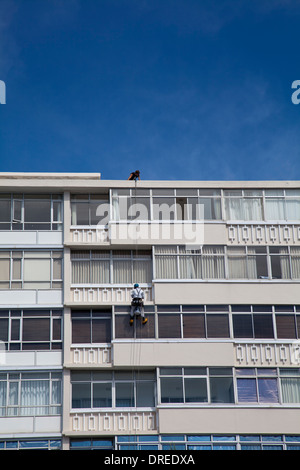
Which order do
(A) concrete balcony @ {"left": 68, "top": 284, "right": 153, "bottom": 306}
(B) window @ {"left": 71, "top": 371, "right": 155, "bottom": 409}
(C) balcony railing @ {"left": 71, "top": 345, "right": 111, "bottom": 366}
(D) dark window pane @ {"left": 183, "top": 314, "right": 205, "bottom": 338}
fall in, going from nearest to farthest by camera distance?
(B) window @ {"left": 71, "top": 371, "right": 155, "bottom": 409} < (C) balcony railing @ {"left": 71, "top": 345, "right": 111, "bottom": 366} < (D) dark window pane @ {"left": 183, "top": 314, "right": 205, "bottom": 338} < (A) concrete balcony @ {"left": 68, "top": 284, "right": 153, "bottom": 306}

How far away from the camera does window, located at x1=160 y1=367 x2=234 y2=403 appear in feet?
112

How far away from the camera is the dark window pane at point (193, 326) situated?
114ft

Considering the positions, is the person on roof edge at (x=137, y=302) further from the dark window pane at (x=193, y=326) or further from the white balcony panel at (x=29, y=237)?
the white balcony panel at (x=29, y=237)

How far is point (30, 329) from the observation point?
1368 inches

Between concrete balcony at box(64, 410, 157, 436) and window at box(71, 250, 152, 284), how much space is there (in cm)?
576

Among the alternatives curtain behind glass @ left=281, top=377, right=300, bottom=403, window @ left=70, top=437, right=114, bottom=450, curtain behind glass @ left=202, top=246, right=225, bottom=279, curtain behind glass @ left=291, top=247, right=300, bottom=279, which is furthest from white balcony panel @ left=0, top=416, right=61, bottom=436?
curtain behind glass @ left=291, top=247, right=300, bottom=279

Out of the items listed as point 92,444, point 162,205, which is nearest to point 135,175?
point 162,205

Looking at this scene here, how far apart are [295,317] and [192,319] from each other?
4.54 meters

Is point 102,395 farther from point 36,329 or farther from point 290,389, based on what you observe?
point 290,389

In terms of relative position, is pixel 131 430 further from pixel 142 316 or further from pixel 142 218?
pixel 142 218

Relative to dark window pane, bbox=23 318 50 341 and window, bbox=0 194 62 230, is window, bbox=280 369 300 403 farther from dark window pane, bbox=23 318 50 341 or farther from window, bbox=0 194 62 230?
window, bbox=0 194 62 230

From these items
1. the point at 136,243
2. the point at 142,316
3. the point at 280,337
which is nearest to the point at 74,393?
the point at 142,316

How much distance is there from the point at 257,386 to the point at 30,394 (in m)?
9.64

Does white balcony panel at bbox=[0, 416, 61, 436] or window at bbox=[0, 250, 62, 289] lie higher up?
window at bbox=[0, 250, 62, 289]
